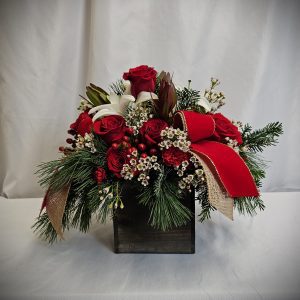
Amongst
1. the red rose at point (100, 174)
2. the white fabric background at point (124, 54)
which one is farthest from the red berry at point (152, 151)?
the white fabric background at point (124, 54)

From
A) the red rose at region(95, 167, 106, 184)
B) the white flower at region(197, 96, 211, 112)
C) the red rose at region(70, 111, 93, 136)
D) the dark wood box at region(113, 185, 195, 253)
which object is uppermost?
the white flower at region(197, 96, 211, 112)

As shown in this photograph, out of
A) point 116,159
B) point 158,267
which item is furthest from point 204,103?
point 158,267

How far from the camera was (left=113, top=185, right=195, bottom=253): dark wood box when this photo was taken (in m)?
0.80

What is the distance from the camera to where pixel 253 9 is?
1.22 m

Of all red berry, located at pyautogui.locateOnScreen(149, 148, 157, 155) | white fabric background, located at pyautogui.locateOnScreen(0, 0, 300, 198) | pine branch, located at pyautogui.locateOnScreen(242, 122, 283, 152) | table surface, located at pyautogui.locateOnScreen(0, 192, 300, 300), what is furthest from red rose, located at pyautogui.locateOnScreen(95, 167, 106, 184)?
white fabric background, located at pyautogui.locateOnScreen(0, 0, 300, 198)

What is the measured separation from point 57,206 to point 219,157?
362mm

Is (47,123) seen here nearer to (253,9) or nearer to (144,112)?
(144,112)

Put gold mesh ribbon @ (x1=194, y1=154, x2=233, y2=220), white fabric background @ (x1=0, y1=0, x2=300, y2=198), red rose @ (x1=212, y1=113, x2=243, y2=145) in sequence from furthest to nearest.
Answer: white fabric background @ (x1=0, y1=0, x2=300, y2=198)
red rose @ (x1=212, y1=113, x2=243, y2=145)
gold mesh ribbon @ (x1=194, y1=154, x2=233, y2=220)

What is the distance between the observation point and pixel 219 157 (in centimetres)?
70

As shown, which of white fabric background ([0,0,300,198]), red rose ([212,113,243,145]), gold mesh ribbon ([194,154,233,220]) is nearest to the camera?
gold mesh ribbon ([194,154,233,220])

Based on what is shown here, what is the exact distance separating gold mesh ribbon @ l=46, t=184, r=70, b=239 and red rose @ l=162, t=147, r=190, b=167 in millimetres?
226

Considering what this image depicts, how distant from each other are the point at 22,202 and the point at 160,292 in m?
0.75

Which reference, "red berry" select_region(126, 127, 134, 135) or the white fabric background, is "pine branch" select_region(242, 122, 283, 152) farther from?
the white fabric background

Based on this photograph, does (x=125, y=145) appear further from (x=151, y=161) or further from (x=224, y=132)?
(x=224, y=132)
